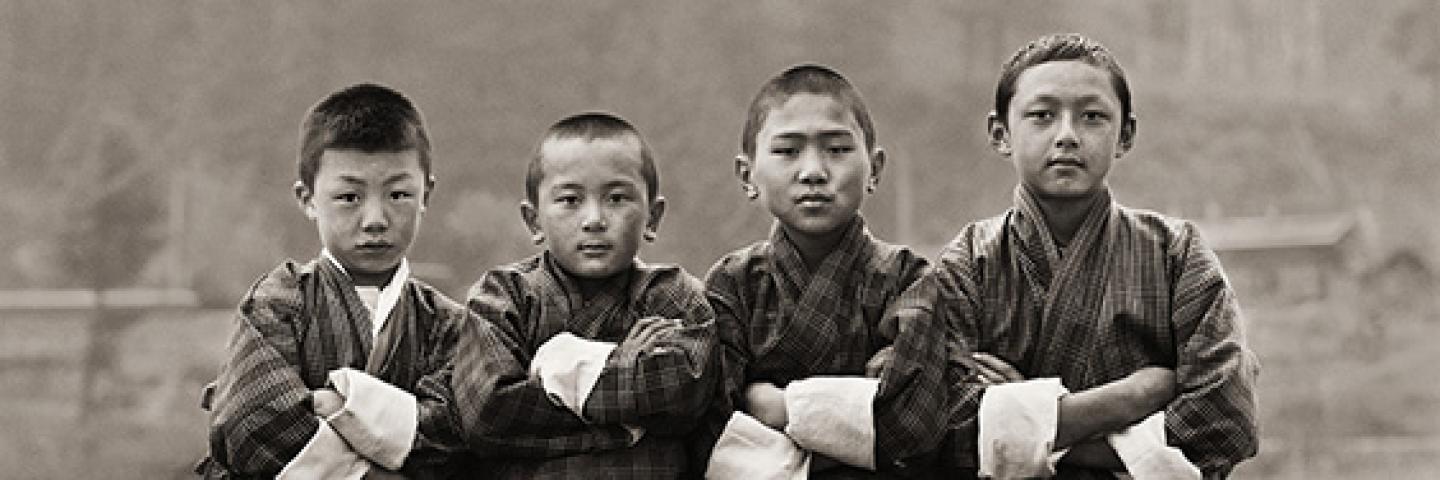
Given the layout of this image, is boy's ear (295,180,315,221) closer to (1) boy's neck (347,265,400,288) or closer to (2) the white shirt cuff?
(1) boy's neck (347,265,400,288)

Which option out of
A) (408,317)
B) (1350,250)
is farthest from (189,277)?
(408,317)

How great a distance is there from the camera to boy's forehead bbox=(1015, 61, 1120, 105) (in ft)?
6.81

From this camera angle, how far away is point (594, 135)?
2098 millimetres

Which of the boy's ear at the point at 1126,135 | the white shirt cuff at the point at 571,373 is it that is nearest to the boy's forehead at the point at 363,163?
the white shirt cuff at the point at 571,373

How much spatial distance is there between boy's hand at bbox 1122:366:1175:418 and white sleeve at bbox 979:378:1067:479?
107mm

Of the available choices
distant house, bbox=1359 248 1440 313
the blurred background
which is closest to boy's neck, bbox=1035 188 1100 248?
the blurred background

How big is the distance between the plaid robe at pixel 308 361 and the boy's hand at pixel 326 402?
1cm

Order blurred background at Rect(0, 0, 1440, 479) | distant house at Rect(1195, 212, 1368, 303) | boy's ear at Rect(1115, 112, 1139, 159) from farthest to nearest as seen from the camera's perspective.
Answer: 1. blurred background at Rect(0, 0, 1440, 479)
2. distant house at Rect(1195, 212, 1368, 303)
3. boy's ear at Rect(1115, 112, 1139, 159)

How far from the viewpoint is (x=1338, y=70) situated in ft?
52.5

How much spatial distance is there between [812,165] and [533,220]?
1.30 ft

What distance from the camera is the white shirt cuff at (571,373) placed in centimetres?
193

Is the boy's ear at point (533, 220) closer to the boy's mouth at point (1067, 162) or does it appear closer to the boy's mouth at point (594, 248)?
the boy's mouth at point (594, 248)

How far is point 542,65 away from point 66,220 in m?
4.79

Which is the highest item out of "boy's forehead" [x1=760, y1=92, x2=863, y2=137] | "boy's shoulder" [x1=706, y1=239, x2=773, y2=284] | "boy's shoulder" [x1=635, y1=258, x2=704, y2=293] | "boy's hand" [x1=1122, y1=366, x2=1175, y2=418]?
"boy's forehead" [x1=760, y1=92, x2=863, y2=137]
